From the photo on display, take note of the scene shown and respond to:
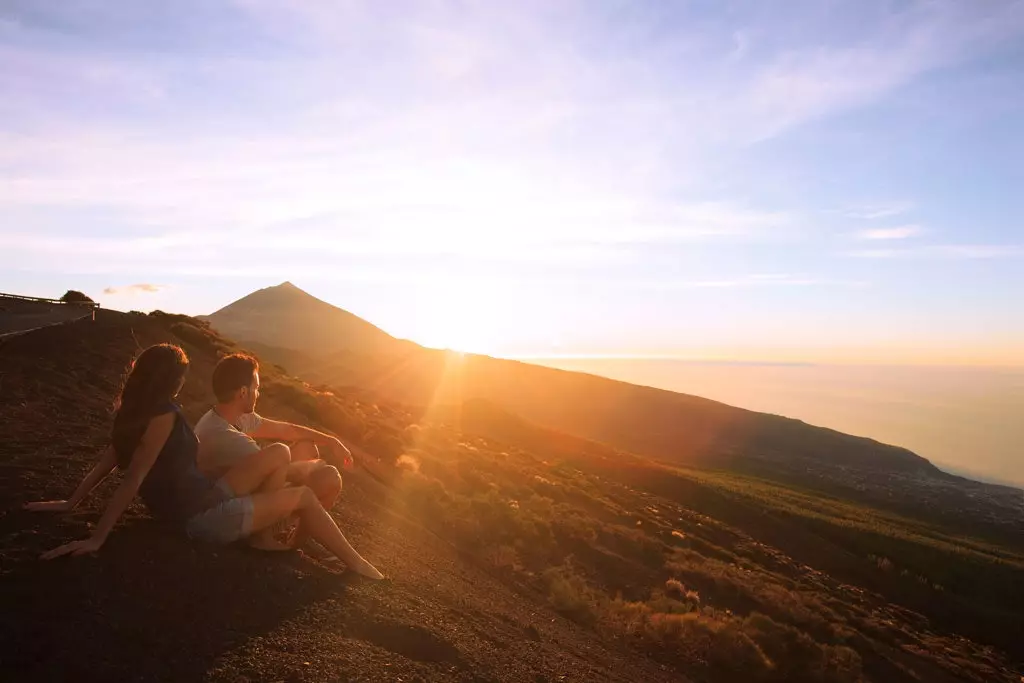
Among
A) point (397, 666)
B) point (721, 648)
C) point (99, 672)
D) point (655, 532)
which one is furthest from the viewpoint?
point (655, 532)

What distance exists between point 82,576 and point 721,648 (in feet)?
41.6

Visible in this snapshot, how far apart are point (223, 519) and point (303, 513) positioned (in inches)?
27.6

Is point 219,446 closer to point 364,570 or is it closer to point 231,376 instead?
point 231,376

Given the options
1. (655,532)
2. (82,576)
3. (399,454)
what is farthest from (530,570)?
(655,532)

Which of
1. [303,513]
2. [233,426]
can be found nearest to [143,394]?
[233,426]

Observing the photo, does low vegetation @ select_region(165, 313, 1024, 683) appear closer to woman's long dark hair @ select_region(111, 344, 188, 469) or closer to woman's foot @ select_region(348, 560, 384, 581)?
woman's foot @ select_region(348, 560, 384, 581)

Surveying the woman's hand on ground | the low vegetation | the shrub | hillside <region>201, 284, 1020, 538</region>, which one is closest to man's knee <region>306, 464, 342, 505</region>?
the woman's hand on ground

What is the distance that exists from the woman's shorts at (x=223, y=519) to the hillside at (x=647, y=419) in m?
58.3

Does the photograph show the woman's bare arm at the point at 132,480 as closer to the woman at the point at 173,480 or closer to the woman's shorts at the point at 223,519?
the woman at the point at 173,480

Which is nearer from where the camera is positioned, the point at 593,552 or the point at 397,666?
the point at 397,666

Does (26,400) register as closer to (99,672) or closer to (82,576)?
(82,576)

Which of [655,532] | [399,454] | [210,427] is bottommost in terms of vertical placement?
[655,532]

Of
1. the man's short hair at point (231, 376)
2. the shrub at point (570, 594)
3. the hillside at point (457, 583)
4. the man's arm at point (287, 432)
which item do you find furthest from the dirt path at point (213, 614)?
the shrub at point (570, 594)

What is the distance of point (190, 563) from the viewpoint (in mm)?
5461
